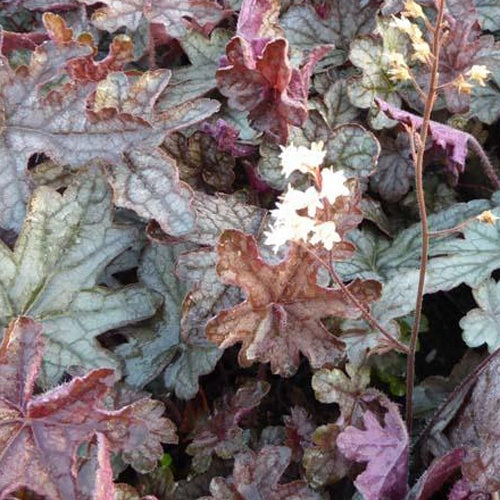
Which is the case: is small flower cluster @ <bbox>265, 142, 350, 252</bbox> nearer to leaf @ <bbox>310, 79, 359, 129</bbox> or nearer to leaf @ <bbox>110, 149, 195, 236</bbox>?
leaf @ <bbox>110, 149, 195, 236</bbox>

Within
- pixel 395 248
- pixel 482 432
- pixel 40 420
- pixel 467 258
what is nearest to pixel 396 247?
pixel 395 248

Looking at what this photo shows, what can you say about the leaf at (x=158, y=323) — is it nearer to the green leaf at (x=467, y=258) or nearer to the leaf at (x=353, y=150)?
the leaf at (x=353, y=150)

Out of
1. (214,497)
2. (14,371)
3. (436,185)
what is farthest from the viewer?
(436,185)

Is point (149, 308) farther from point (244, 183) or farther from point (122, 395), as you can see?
point (244, 183)

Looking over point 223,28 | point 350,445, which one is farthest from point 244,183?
point 350,445

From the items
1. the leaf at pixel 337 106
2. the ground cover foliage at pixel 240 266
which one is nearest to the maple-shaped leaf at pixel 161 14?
the ground cover foliage at pixel 240 266

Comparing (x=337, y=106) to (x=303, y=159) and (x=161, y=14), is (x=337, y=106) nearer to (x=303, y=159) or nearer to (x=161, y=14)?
(x=161, y=14)

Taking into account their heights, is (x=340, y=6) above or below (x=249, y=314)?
above
